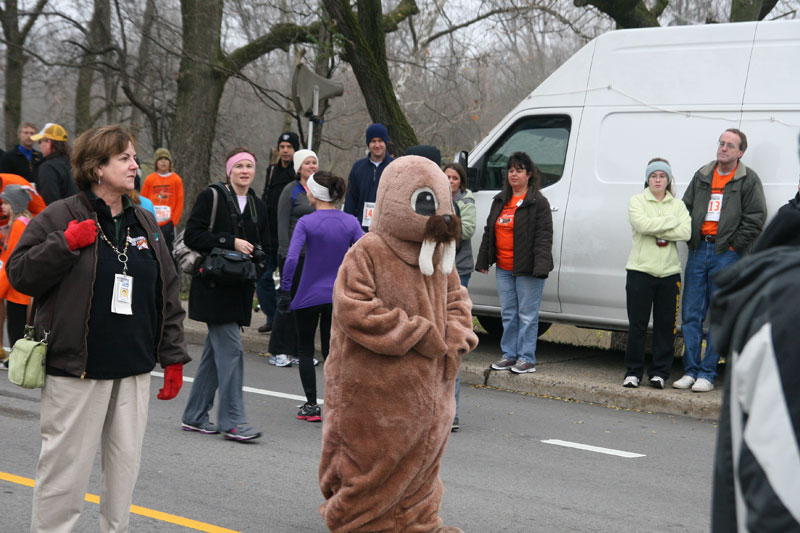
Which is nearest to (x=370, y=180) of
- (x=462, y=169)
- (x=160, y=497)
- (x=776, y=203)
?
(x=462, y=169)

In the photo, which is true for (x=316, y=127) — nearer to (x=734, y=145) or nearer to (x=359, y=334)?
(x=734, y=145)

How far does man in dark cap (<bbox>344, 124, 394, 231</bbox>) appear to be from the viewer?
996 centimetres

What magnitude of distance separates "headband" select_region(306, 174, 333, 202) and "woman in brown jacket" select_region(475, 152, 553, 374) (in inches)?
102

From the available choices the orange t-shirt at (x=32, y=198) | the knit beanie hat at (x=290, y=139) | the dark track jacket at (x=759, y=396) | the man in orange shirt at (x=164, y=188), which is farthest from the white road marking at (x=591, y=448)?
the man in orange shirt at (x=164, y=188)

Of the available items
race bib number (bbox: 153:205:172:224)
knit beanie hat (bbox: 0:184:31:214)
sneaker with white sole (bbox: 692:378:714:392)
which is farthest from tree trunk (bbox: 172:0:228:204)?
sneaker with white sole (bbox: 692:378:714:392)

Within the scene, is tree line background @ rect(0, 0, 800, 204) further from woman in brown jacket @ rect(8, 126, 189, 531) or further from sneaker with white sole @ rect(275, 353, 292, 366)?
woman in brown jacket @ rect(8, 126, 189, 531)

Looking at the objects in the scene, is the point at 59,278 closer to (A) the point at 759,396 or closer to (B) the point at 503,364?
(A) the point at 759,396

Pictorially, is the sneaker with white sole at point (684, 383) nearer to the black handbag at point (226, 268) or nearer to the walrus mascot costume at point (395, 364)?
the black handbag at point (226, 268)

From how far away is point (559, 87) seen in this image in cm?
968

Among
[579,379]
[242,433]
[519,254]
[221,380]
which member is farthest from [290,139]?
[242,433]

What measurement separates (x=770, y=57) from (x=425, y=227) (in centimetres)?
526

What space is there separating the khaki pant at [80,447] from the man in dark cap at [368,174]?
5861 millimetres

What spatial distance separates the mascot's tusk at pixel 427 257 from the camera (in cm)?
441

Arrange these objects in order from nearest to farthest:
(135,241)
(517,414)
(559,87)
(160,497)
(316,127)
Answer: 1. (135,241)
2. (160,497)
3. (517,414)
4. (559,87)
5. (316,127)
